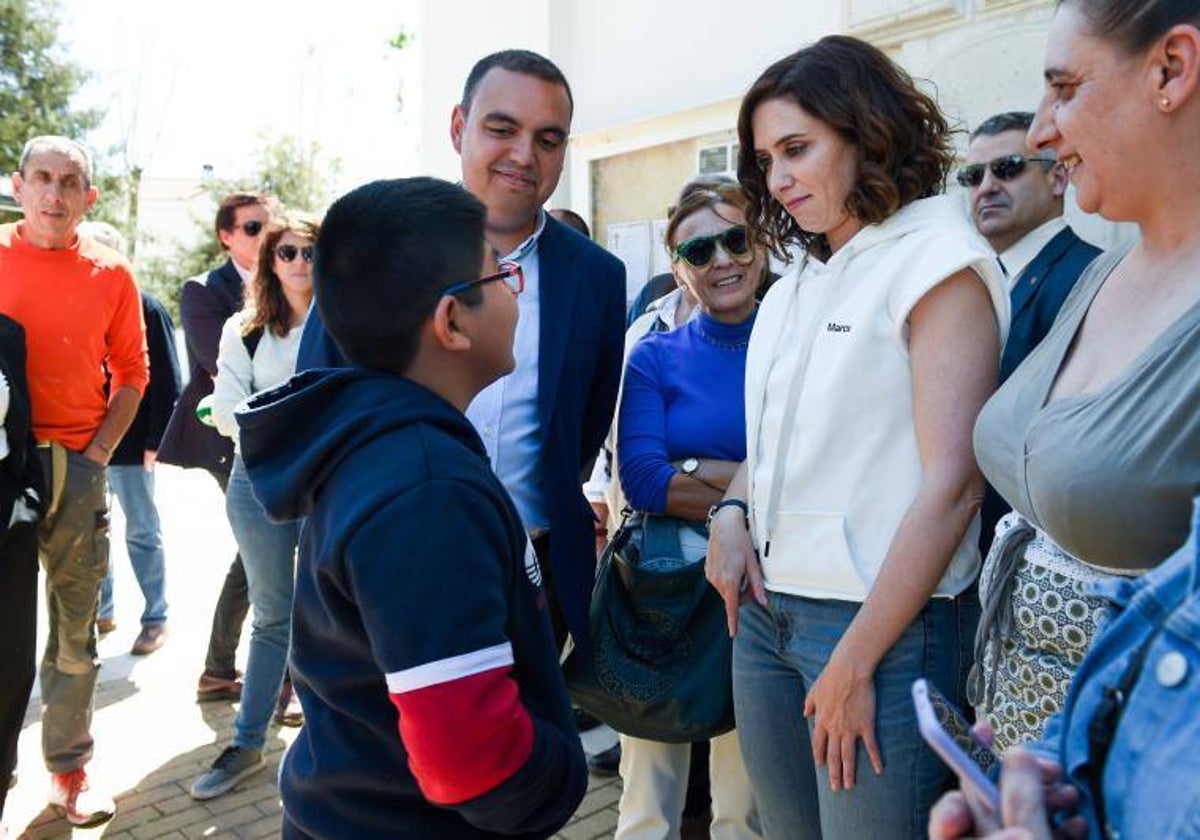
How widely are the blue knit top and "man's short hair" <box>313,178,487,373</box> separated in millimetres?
1120

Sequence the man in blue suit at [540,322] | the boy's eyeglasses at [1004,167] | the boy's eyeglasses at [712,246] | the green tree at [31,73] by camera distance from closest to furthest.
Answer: the man in blue suit at [540,322] → the boy's eyeglasses at [712,246] → the boy's eyeglasses at [1004,167] → the green tree at [31,73]

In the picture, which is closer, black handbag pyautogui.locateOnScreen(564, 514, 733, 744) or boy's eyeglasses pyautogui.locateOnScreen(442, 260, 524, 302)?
boy's eyeglasses pyautogui.locateOnScreen(442, 260, 524, 302)

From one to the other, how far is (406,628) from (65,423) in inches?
115

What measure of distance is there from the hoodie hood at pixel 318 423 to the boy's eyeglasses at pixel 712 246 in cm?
141

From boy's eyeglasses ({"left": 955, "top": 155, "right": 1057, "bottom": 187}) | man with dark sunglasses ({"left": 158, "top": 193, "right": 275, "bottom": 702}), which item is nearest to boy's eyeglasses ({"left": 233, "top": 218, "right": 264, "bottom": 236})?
man with dark sunglasses ({"left": 158, "top": 193, "right": 275, "bottom": 702})

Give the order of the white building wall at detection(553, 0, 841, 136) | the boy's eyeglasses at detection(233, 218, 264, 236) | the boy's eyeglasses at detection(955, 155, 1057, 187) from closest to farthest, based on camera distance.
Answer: the boy's eyeglasses at detection(955, 155, 1057, 187), the boy's eyeglasses at detection(233, 218, 264, 236), the white building wall at detection(553, 0, 841, 136)

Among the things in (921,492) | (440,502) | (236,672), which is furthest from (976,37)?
(236,672)

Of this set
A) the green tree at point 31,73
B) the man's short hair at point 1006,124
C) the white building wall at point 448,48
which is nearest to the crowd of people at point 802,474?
the man's short hair at point 1006,124

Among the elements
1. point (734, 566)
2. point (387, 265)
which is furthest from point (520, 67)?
point (734, 566)

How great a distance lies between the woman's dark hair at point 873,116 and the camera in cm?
182

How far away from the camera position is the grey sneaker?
12.4 ft

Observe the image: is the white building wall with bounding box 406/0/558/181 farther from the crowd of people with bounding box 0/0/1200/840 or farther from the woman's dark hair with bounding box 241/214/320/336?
the crowd of people with bounding box 0/0/1200/840

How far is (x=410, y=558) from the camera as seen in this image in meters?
1.36

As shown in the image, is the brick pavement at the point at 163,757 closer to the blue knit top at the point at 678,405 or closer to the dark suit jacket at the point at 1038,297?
the blue knit top at the point at 678,405
